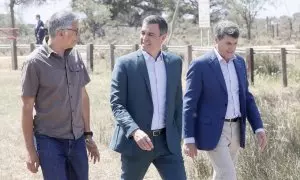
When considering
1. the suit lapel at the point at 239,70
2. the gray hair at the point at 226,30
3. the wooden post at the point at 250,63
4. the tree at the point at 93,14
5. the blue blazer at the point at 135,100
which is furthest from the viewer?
the tree at the point at 93,14

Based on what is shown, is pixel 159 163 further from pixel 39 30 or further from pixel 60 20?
pixel 39 30

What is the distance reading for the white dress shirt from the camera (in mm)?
4547

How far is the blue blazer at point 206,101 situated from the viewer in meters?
5.09

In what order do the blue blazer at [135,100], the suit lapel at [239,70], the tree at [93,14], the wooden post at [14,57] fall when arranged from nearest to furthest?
the blue blazer at [135,100] < the suit lapel at [239,70] < the wooden post at [14,57] < the tree at [93,14]

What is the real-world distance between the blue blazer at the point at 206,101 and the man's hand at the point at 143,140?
2.86ft

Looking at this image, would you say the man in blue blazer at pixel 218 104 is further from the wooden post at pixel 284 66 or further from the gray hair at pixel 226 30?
the wooden post at pixel 284 66

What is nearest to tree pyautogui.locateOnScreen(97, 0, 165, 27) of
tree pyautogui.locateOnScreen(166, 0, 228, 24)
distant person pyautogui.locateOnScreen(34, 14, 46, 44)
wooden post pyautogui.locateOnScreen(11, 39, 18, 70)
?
tree pyautogui.locateOnScreen(166, 0, 228, 24)

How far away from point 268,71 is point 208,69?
1330 cm

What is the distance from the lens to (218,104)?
509cm

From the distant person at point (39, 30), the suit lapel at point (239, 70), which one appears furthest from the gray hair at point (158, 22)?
the distant person at point (39, 30)

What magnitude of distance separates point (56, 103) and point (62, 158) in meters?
0.37

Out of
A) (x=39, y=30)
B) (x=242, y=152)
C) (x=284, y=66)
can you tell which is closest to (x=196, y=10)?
(x=39, y=30)

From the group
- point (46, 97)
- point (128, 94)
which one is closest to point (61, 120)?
point (46, 97)

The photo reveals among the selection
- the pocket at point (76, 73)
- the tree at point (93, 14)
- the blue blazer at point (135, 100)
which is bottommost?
the blue blazer at point (135, 100)
